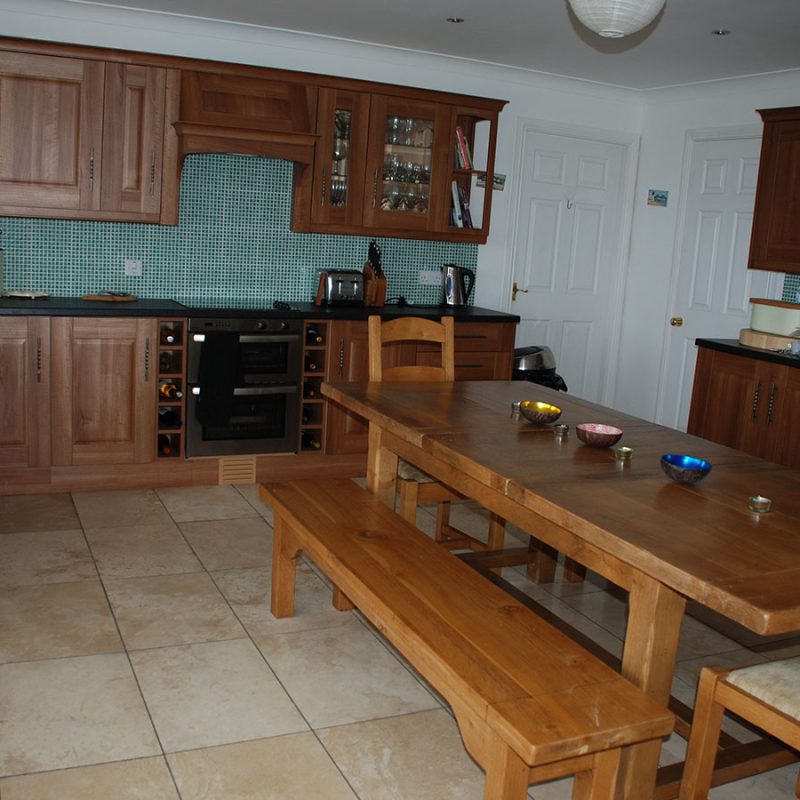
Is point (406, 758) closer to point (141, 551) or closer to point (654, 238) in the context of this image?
point (141, 551)

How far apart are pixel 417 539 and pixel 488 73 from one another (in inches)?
151

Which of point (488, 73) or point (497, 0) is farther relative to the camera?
point (488, 73)

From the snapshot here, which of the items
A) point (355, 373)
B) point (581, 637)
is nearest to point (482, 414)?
point (581, 637)

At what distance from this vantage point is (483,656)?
7.01 feet

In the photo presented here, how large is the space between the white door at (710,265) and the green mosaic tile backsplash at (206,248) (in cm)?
195

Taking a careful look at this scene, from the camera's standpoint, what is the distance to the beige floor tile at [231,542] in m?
3.94

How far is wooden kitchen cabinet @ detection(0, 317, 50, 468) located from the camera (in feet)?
14.6

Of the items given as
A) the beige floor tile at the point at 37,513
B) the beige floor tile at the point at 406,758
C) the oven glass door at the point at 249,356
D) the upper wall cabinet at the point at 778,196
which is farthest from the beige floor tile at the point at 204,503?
the upper wall cabinet at the point at 778,196

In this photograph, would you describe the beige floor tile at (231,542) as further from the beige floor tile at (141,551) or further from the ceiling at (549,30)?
the ceiling at (549,30)

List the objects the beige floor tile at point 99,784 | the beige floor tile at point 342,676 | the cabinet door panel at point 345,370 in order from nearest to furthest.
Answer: the beige floor tile at point 99,784, the beige floor tile at point 342,676, the cabinet door panel at point 345,370

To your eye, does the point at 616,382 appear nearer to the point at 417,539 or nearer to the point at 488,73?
the point at 488,73

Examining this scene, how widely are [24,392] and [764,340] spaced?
386 centimetres

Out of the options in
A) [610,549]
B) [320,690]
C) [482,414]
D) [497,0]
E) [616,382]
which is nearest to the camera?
[610,549]

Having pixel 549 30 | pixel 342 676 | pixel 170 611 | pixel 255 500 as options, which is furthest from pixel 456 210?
pixel 342 676
